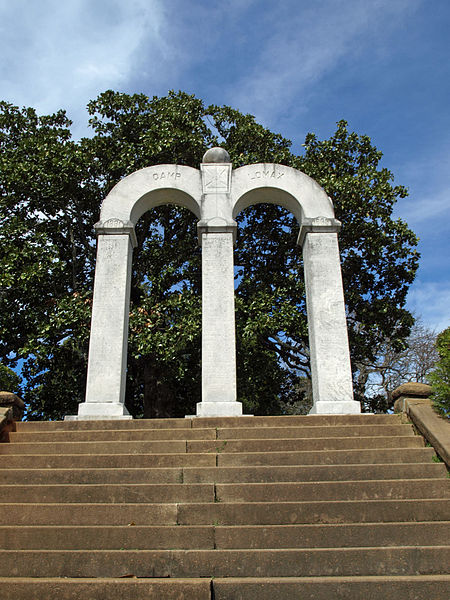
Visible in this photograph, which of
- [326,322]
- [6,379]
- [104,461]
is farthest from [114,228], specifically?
[104,461]

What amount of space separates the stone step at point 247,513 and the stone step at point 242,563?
1.64 ft

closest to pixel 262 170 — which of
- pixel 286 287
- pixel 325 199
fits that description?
pixel 325 199

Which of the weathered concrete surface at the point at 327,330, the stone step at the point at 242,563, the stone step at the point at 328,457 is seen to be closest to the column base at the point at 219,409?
the weathered concrete surface at the point at 327,330

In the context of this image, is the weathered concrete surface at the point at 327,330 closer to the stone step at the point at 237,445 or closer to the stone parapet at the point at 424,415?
the stone parapet at the point at 424,415

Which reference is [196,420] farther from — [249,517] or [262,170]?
[262,170]

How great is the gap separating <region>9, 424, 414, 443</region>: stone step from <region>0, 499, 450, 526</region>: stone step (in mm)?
1524

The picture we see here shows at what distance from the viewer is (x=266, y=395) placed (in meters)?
15.3

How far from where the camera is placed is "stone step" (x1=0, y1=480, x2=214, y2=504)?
208 inches

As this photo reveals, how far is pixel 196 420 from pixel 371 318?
362 inches

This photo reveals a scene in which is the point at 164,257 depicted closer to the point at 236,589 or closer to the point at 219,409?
the point at 219,409

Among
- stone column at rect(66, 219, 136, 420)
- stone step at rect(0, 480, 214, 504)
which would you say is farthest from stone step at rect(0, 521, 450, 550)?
stone column at rect(66, 219, 136, 420)

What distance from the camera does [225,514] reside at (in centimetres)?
496

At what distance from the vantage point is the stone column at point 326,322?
8.27 metres

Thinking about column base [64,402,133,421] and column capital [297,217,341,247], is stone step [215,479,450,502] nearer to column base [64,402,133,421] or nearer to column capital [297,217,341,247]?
column base [64,402,133,421]
